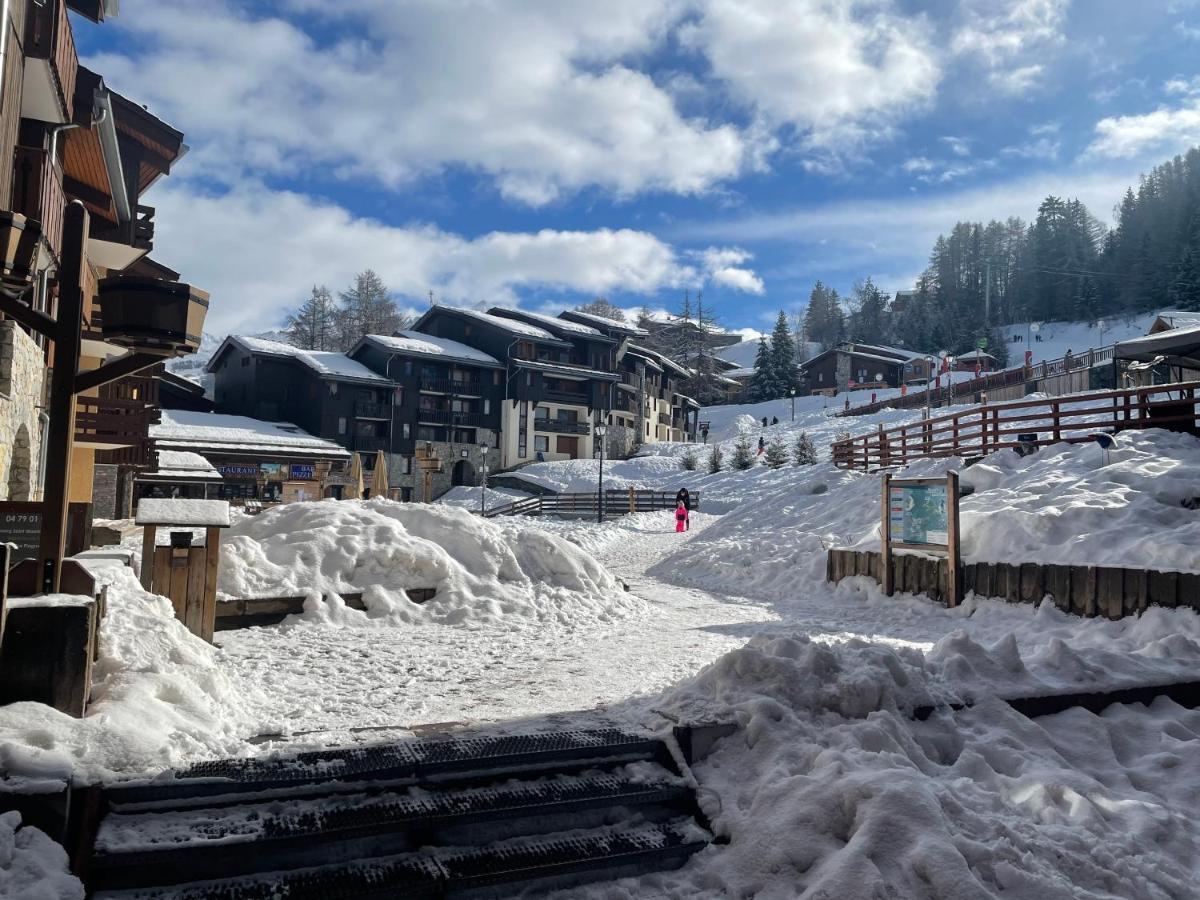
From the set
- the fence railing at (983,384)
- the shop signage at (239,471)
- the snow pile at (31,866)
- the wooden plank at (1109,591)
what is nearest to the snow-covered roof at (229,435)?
the shop signage at (239,471)

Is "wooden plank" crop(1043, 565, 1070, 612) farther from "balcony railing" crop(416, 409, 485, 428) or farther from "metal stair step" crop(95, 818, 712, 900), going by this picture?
"balcony railing" crop(416, 409, 485, 428)

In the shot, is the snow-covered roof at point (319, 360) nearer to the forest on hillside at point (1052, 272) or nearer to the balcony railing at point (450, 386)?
the balcony railing at point (450, 386)

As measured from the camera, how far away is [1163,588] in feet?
28.8

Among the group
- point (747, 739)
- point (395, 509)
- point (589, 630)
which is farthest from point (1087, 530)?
point (395, 509)

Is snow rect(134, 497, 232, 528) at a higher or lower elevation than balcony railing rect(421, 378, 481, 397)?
lower

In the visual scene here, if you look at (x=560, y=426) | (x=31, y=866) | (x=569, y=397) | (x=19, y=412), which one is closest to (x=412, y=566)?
(x=19, y=412)

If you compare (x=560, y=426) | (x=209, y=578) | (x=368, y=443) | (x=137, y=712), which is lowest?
(x=137, y=712)

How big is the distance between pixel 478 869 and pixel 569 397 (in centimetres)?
5100

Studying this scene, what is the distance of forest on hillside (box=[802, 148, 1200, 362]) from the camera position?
88188 millimetres

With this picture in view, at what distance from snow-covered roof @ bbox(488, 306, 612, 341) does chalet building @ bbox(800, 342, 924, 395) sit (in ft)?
112

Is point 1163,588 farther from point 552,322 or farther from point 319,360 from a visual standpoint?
point 552,322

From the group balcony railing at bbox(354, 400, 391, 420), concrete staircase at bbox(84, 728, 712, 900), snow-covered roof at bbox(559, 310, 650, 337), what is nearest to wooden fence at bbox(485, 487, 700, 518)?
balcony railing at bbox(354, 400, 391, 420)

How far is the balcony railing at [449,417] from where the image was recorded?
158ft

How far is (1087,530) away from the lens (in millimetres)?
11352
